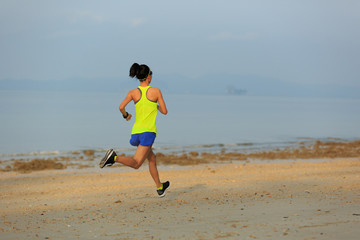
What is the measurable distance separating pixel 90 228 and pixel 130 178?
6.36 meters

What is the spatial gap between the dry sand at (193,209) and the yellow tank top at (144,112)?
1.24 meters

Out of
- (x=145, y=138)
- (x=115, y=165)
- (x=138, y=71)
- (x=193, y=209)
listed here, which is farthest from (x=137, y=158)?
(x=115, y=165)

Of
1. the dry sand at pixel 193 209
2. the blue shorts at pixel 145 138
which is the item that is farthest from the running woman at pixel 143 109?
the dry sand at pixel 193 209

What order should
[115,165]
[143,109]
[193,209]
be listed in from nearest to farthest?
[193,209] → [143,109] → [115,165]

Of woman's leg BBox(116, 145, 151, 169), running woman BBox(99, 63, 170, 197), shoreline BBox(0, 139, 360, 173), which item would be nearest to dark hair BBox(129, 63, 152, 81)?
running woman BBox(99, 63, 170, 197)

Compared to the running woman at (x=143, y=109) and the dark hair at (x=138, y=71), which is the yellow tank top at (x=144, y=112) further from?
the dark hair at (x=138, y=71)

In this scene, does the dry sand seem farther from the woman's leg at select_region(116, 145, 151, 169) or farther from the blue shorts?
the blue shorts

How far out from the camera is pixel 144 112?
7.20m

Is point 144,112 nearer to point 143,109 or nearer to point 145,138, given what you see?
point 143,109

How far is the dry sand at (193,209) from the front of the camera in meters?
5.61

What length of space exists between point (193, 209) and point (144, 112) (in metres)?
1.62

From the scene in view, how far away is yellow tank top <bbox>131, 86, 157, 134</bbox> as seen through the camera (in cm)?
720

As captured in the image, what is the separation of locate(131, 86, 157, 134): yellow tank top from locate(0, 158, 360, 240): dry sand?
1240 millimetres

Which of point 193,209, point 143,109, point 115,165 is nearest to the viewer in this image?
point 193,209
